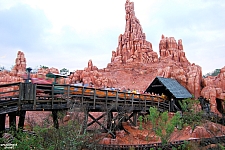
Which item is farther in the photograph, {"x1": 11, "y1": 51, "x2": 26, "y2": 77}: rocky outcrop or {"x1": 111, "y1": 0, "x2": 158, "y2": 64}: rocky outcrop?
{"x1": 111, "y1": 0, "x2": 158, "y2": 64}: rocky outcrop

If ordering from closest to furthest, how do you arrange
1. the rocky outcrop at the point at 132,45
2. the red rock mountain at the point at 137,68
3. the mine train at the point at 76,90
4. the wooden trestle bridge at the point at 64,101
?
the wooden trestle bridge at the point at 64,101 → the mine train at the point at 76,90 → the red rock mountain at the point at 137,68 → the rocky outcrop at the point at 132,45

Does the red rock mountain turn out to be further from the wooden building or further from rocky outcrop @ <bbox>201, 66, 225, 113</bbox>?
the wooden building

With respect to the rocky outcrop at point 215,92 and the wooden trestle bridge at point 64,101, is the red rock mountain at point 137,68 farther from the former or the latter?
the wooden trestle bridge at point 64,101

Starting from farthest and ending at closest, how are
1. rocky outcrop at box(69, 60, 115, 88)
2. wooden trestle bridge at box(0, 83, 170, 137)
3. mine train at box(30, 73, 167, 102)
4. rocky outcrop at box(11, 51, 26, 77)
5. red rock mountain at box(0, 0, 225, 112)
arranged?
1. rocky outcrop at box(69, 60, 115, 88)
2. rocky outcrop at box(11, 51, 26, 77)
3. red rock mountain at box(0, 0, 225, 112)
4. mine train at box(30, 73, 167, 102)
5. wooden trestle bridge at box(0, 83, 170, 137)

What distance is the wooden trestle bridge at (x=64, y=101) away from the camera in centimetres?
713

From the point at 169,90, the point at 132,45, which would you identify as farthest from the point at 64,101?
the point at 132,45

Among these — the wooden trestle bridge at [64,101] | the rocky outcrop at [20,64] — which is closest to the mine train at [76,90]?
the wooden trestle bridge at [64,101]

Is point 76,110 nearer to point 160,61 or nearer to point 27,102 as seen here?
point 27,102

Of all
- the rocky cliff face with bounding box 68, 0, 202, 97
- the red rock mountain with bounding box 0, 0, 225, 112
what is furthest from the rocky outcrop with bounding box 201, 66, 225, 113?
the rocky cliff face with bounding box 68, 0, 202, 97

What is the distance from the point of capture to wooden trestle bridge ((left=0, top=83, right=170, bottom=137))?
7129 mm

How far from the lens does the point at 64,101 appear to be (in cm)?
888

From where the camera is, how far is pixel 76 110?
834 centimetres

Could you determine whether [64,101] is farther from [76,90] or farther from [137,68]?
[137,68]

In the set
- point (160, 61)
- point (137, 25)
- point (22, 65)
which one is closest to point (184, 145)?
point (22, 65)
